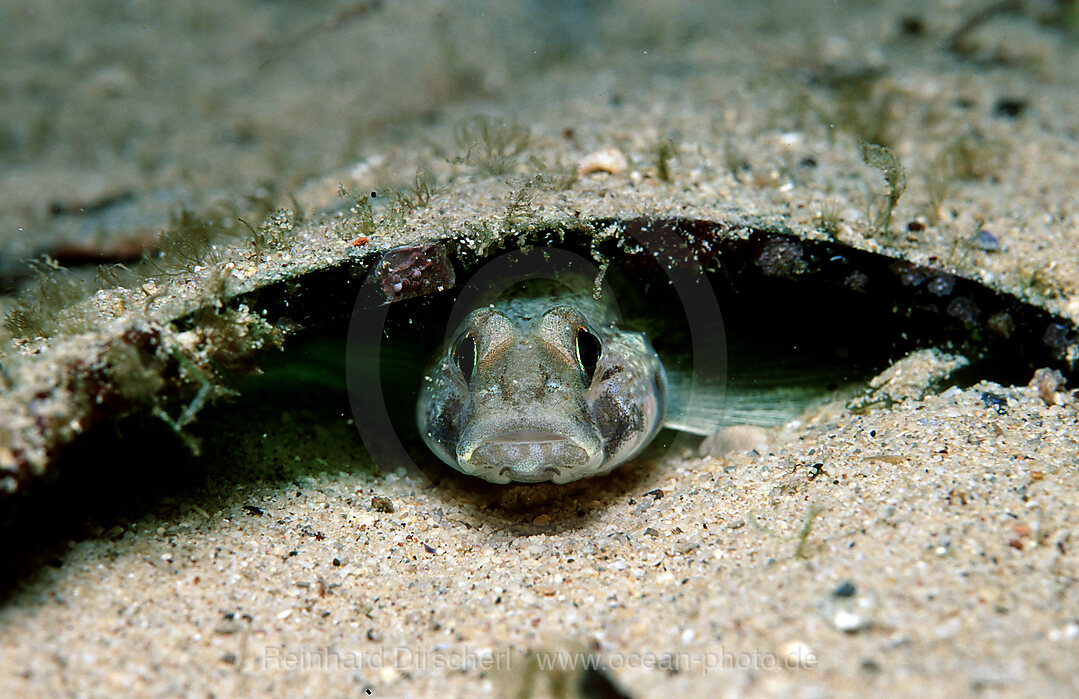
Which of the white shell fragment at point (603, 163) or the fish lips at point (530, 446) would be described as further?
the white shell fragment at point (603, 163)

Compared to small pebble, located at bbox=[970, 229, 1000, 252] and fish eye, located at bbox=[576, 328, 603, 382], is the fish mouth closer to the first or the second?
fish eye, located at bbox=[576, 328, 603, 382]

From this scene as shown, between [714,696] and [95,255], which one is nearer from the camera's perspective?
[714,696]

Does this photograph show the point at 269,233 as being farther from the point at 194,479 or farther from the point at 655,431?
the point at 655,431

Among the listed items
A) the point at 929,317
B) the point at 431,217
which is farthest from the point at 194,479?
the point at 929,317

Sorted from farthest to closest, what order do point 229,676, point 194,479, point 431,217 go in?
point 431,217 → point 194,479 → point 229,676

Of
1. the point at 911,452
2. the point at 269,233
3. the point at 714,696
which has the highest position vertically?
the point at 269,233

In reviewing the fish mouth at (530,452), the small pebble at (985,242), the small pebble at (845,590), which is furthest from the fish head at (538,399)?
the small pebble at (985,242)

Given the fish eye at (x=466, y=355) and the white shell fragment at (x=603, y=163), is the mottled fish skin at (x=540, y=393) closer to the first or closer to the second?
the fish eye at (x=466, y=355)
